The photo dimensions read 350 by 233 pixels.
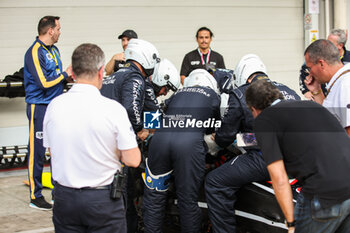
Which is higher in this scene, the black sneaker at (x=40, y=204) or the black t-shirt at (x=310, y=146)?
the black t-shirt at (x=310, y=146)

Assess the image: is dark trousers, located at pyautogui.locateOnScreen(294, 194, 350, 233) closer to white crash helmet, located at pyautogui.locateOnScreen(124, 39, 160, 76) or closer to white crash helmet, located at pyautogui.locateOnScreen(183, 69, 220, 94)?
white crash helmet, located at pyautogui.locateOnScreen(183, 69, 220, 94)

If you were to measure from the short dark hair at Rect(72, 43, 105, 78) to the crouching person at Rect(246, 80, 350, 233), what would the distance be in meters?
1.07

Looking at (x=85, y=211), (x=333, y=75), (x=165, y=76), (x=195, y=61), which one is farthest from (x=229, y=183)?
(x=195, y=61)

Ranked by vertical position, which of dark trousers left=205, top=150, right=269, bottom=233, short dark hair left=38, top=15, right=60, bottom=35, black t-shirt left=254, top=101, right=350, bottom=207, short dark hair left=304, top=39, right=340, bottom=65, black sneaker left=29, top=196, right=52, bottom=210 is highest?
short dark hair left=38, top=15, right=60, bottom=35

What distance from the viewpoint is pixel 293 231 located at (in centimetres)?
311

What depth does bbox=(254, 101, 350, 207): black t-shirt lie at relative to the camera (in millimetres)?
3020

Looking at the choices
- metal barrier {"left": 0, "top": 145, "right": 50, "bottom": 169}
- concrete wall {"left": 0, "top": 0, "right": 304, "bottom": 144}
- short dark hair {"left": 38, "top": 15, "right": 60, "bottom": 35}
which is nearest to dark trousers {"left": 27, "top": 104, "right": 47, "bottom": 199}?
short dark hair {"left": 38, "top": 15, "right": 60, "bottom": 35}

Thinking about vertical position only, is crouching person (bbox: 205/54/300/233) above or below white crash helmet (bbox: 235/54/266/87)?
below

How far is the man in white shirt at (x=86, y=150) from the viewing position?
300 cm

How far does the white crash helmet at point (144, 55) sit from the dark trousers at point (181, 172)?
2.65 feet

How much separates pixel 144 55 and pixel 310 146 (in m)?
2.52

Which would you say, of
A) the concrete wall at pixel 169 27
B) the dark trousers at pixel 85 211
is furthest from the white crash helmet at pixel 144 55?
the concrete wall at pixel 169 27

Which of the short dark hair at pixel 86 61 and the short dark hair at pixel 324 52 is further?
the short dark hair at pixel 324 52

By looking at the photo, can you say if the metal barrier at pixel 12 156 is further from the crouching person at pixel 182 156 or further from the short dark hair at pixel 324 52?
the short dark hair at pixel 324 52
